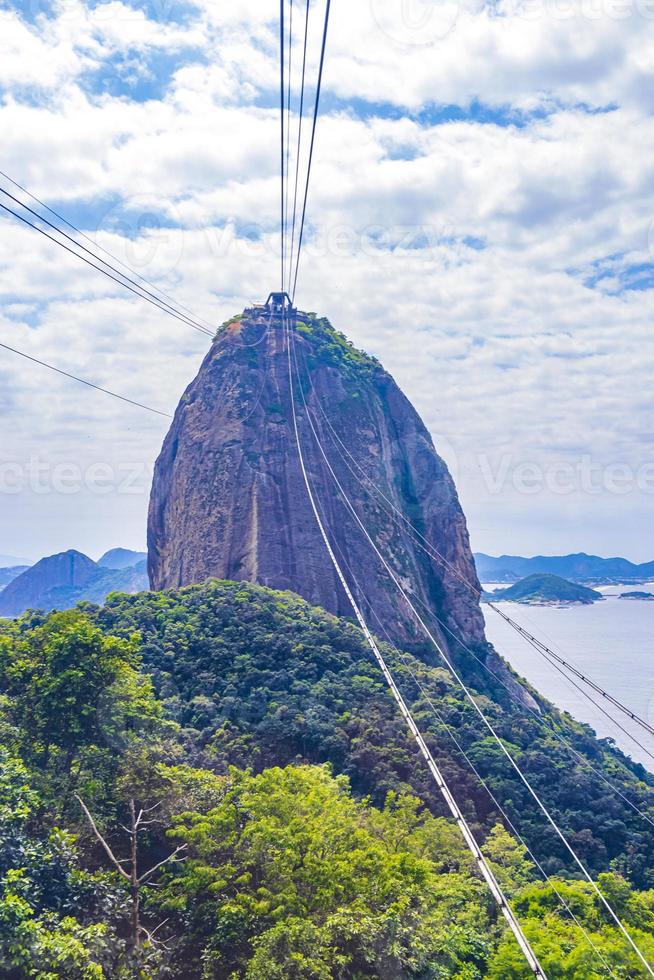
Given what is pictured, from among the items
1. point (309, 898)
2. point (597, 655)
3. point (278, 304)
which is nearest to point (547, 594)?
point (597, 655)

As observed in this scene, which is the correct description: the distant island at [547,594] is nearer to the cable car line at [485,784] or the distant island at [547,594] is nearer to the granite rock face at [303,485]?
the granite rock face at [303,485]

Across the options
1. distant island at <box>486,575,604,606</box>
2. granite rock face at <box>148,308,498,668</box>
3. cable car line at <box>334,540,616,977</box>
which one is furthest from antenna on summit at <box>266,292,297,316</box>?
distant island at <box>486,575,604,606</box>

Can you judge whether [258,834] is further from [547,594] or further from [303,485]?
[547,594]

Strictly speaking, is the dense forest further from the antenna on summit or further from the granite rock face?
the antenna on summit

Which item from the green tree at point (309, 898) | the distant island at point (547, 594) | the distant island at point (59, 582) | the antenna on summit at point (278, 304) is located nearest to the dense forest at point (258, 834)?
the green tree at point (309, 898)

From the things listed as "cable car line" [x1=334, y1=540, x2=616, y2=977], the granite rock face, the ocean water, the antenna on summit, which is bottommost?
the ocean water
